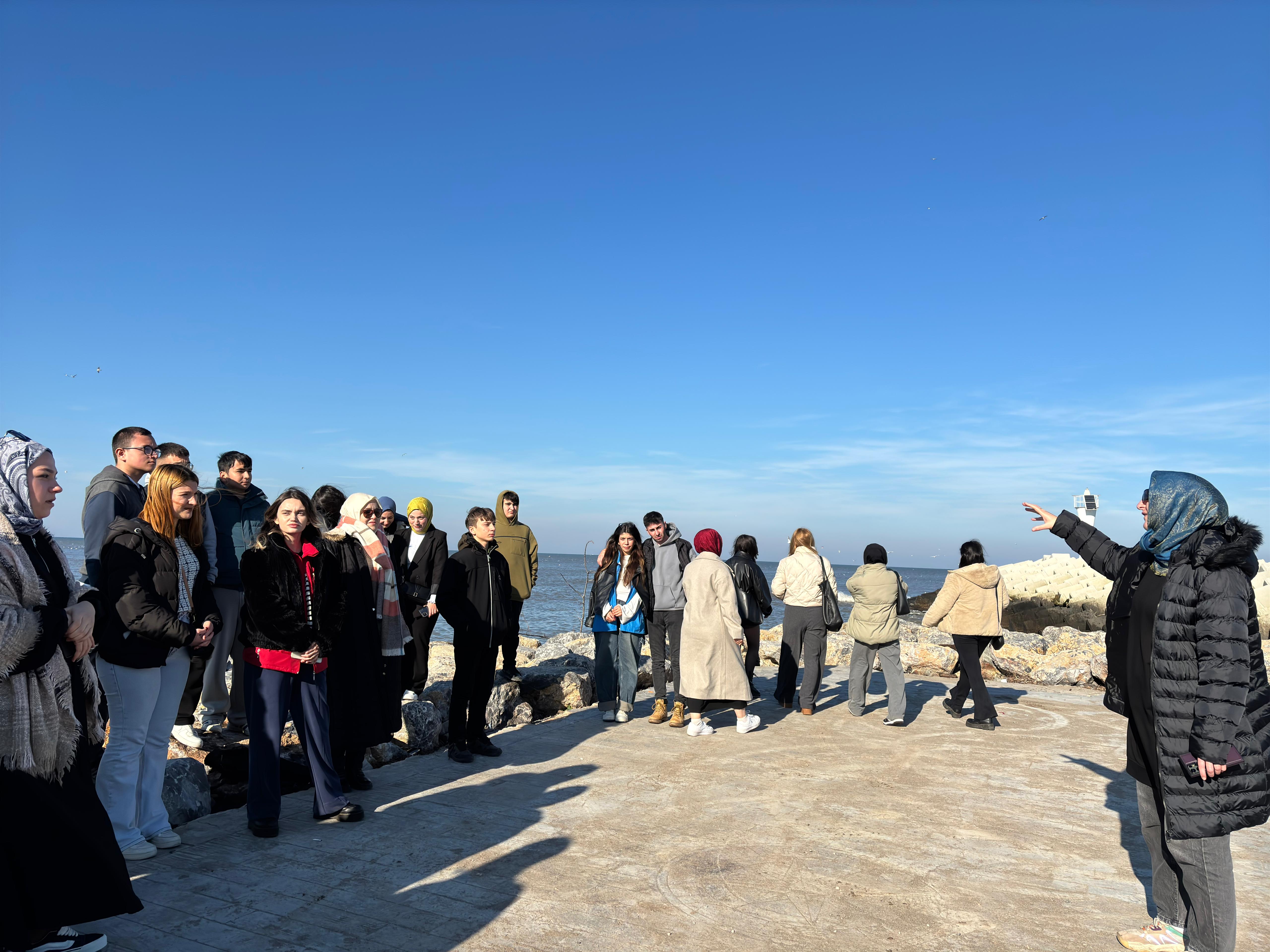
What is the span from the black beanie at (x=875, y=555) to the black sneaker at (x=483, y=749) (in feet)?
13.7

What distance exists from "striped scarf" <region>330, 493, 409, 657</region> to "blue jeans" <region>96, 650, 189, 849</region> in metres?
1.22

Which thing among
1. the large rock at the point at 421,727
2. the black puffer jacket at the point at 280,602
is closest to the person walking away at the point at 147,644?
the black puffer jacket at the point at 280,602

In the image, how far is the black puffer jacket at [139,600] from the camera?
4.10 meters

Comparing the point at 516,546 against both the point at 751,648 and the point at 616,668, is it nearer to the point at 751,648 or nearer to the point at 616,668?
the point at 616,668

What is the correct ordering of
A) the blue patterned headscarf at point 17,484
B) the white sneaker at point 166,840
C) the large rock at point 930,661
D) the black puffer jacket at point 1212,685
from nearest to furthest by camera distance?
1. the blue patterned headscarf at point 17,484
2. the black puffer jacket at point 1212,685
3. the white sneaker at point 166,840
4. the large rock at point 930,661

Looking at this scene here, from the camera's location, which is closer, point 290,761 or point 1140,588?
point 1140,588

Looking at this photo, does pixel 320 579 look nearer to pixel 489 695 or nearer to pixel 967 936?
pixel 489 695

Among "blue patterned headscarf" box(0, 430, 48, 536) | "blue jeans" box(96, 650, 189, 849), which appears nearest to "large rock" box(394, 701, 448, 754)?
"blue jeans" box(96, 650, 189, 849)

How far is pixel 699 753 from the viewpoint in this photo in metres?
6.77

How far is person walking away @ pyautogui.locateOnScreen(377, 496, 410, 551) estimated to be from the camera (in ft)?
23.7

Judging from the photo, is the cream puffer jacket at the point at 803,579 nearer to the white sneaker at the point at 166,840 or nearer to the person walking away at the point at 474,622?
the person walking away at the point at 474,622

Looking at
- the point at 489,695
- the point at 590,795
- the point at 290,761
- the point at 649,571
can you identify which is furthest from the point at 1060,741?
A: the point at 290,761

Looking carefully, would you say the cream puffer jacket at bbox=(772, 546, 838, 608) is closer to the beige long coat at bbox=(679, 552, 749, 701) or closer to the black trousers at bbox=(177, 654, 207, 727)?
the beige long coat at bbox=(679, 552, 749, 701)

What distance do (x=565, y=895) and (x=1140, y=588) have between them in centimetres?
283
